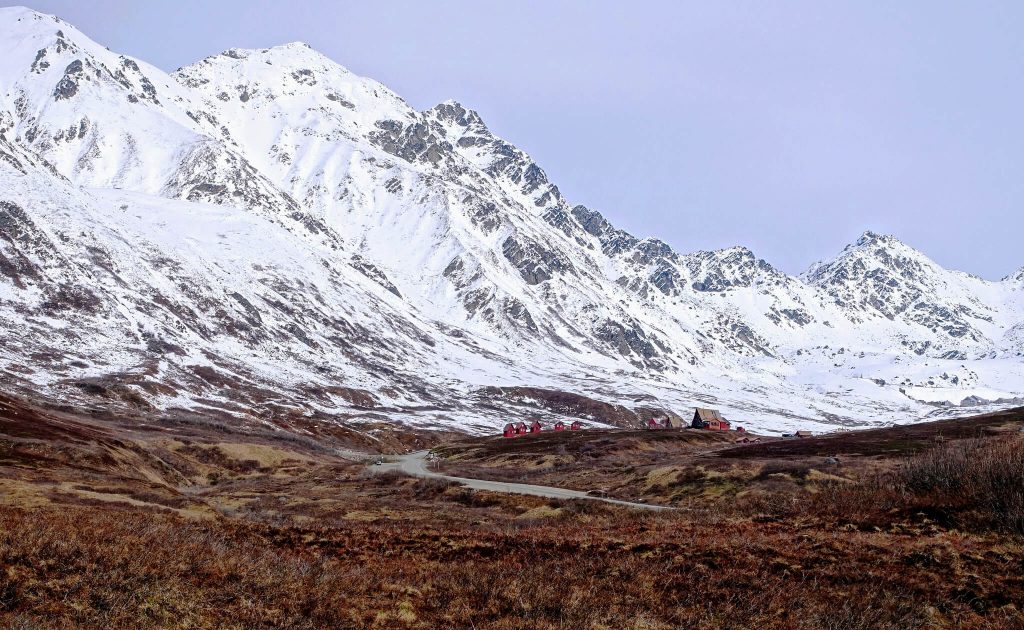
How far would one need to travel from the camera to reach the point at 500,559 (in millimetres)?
18062

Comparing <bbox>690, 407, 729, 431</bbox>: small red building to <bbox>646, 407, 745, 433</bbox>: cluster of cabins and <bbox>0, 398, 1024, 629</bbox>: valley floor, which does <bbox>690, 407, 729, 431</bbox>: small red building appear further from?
<bbox>0, 398, 1024, 629</bbox>: valley floor

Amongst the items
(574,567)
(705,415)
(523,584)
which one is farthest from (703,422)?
(523,584)

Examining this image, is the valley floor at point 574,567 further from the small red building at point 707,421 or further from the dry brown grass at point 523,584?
the small red building at point 707,421

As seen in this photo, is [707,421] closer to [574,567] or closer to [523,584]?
[574,567]


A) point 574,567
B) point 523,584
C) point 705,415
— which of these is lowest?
point 523,584

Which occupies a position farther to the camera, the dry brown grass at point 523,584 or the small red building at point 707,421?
the small red building at point 707,421

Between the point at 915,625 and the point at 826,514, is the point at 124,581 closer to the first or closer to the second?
the point at 915,625

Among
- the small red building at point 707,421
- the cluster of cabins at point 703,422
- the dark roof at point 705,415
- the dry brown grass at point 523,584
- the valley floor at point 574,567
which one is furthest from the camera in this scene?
the dark roof at point 705,415

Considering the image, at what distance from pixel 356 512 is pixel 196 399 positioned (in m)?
127

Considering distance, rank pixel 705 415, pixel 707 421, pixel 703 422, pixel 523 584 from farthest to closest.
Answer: pixel 705 415
pixel 707 421
pixel 703 422
pixel 523 584

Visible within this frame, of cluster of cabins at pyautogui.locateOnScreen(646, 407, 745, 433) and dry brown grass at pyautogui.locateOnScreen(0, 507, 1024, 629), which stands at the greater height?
cluster of cabins at pyautogui.locateOnScreen(646, 407, 745, 433)

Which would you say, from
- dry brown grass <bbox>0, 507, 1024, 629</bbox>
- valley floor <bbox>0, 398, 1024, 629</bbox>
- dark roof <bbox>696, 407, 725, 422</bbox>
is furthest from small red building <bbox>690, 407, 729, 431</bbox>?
dry brown grass <bbox>0, 507, 1024, 629</bbox>

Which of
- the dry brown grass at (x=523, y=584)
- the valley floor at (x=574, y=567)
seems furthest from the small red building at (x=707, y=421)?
the dry brown grass at (x=523, y=584)

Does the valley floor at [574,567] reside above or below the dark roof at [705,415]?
below
